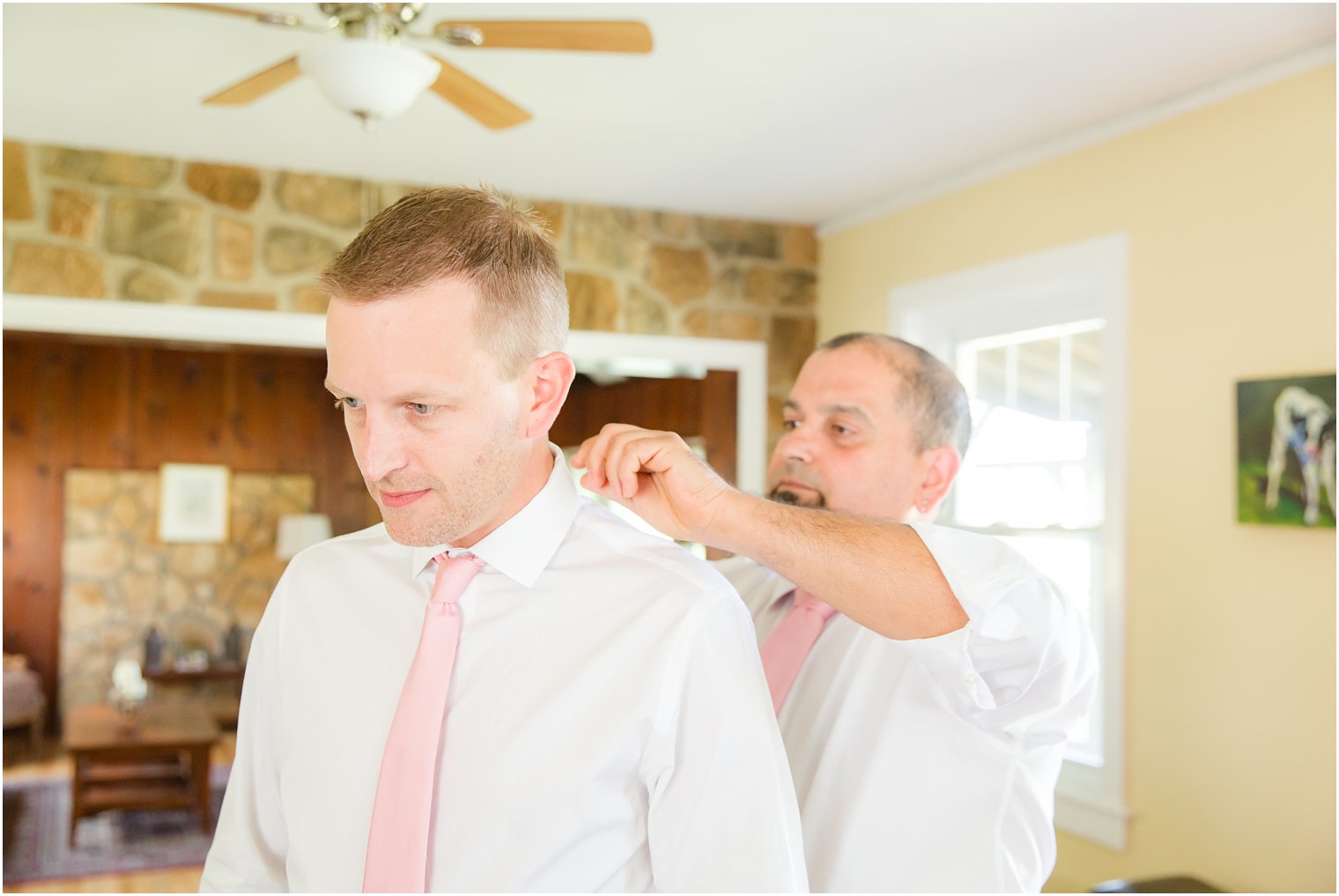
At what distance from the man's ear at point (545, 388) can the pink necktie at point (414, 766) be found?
20cm

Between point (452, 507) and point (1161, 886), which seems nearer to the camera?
point (452, 507)

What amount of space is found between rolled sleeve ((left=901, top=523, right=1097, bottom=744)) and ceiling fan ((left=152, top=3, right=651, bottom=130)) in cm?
150

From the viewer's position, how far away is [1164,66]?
322cm

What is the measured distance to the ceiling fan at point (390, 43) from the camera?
2471 mm

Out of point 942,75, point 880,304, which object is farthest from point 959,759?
point 880,304

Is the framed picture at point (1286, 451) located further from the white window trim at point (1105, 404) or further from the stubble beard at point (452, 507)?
the stubble beard at point (452, 507)

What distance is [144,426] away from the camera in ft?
27.8

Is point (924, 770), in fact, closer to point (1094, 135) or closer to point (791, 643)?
point (791, 643)

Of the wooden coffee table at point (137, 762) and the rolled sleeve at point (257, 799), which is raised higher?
the rolled sleeve at point (257, 799)

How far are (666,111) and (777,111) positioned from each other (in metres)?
0.35

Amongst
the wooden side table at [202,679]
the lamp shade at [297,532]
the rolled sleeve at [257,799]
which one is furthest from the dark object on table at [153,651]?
the rolled sleeve at [257,799]

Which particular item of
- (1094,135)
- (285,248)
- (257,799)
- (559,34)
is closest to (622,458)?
(257,799)

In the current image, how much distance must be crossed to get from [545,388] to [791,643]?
1.96 feet

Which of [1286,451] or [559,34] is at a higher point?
[559,34]
